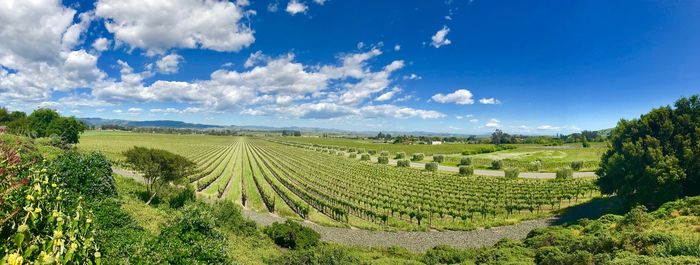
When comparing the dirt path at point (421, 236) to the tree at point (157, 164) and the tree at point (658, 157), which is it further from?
the tree at point (157, 164)

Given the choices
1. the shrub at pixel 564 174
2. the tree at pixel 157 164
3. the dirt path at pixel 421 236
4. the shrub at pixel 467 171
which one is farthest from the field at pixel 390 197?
the shrub at pixel 467 171

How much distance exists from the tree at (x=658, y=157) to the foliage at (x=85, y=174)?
1775 inches

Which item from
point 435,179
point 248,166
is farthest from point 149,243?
point 248,166

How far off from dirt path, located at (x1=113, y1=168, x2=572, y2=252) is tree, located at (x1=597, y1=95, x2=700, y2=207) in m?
8.88

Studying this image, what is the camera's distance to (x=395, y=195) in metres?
52.7

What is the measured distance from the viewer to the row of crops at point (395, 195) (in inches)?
1623

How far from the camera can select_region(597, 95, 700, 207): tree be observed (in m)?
33.5

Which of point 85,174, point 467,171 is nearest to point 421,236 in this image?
point 85,174

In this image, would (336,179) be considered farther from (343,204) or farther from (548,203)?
(548,203)

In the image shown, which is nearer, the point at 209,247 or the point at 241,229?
the point at 209,247

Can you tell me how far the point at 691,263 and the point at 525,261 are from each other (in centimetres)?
727

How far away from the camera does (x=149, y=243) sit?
45.7 feet

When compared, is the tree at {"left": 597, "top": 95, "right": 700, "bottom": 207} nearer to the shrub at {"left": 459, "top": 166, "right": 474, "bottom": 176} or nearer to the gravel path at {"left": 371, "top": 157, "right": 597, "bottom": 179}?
the gravel path at {"left": 371, "top": 157, "right": 597, "bottom": 179}

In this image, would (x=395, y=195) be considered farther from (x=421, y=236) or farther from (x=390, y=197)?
(x=421, y=236)
